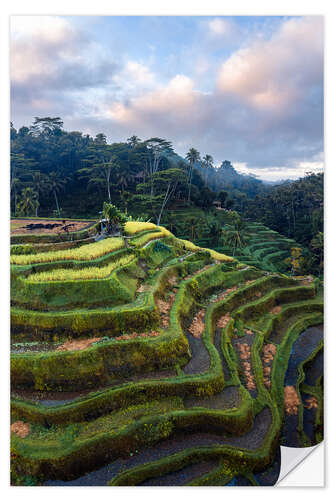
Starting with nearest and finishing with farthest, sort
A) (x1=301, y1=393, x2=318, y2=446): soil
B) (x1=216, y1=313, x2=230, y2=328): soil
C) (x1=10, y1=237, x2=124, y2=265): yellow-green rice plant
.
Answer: (x1=301, y1=393, x2=318, y2=446): soil → (x1=10, y1=237, x2=124, y2=265): yellow-green rice plant → (x1=216, y1=313, x2=230, y2=328): soil

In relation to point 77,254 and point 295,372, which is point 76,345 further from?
point 295,372

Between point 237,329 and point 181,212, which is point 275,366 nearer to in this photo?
point 237,329

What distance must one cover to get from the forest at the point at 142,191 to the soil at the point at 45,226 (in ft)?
23.1

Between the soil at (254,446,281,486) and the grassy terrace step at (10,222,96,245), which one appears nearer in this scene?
the soil at (254,446,281,486)

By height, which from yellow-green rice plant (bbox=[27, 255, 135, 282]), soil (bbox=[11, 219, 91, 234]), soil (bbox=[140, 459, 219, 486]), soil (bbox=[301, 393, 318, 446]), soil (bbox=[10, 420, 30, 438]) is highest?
soil (bbox=[11, 219, 91, 234])

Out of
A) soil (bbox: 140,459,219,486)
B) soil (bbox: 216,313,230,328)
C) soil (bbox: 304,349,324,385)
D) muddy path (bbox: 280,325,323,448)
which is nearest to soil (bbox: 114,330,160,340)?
soil (bbox: 140,459,219,486)

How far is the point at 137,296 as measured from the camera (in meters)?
9.12

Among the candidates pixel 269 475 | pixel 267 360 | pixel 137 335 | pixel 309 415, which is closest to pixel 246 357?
pixel 267 360

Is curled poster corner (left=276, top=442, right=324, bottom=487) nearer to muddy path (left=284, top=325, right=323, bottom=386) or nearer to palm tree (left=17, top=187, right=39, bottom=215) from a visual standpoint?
muddy path (left=284, top=325, right=323, bottom=386)

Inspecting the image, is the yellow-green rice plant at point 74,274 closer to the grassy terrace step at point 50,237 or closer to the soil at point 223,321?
the grassy terrace step at point 50,237

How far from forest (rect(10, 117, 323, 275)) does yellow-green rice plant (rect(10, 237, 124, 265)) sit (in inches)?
365

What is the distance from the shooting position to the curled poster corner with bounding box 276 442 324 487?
511 centimetres

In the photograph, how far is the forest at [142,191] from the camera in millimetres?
20859

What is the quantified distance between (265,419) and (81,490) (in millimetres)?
4668
